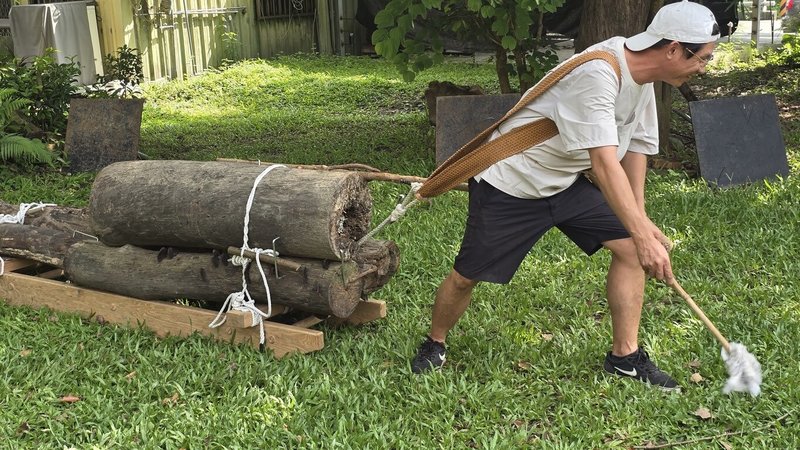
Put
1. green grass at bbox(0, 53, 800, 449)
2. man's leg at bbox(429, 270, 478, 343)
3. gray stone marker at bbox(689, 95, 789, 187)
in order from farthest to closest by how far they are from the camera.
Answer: gray stone marker at bbox(689, 95, 789, 187), man's leg at bbox(429, 270, 478, 343), green grass at bbox(0, 53, 800, 449)

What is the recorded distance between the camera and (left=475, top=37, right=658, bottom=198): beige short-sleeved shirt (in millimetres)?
3488

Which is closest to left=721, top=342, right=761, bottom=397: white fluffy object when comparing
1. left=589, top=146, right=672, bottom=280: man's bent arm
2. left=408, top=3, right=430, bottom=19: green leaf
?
left=589, top=146, right=672, bottom=280: man's bent arm

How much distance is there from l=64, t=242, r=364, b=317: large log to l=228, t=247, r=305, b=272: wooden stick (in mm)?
77

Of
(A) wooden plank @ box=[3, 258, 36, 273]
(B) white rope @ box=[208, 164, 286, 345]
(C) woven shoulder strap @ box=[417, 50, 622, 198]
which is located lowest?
(A) wooden plank @ box=[3, 258, 36, 273]

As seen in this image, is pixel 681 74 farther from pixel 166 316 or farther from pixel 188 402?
pixel 166 316

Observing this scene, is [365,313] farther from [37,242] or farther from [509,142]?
[37,242]

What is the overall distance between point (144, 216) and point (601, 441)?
2.58 m

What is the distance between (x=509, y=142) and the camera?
3.83m

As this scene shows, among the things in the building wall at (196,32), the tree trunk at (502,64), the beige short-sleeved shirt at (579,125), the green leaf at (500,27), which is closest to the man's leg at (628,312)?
the beige short-sleeved shirt at (579,125)

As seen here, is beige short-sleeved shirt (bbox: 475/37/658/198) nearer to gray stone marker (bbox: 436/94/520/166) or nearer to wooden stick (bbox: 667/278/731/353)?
wooden stick (bbox: 667/278/731/353)

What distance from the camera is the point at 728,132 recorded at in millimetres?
7316

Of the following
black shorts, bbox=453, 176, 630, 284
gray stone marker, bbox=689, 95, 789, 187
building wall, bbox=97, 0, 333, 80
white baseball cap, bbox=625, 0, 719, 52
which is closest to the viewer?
white baseball cap, bbox=625, 0, 719, 52

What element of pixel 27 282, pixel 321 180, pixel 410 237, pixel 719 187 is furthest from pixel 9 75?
pixel 719 187

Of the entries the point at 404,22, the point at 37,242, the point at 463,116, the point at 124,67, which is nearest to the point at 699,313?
the point at 37,242
